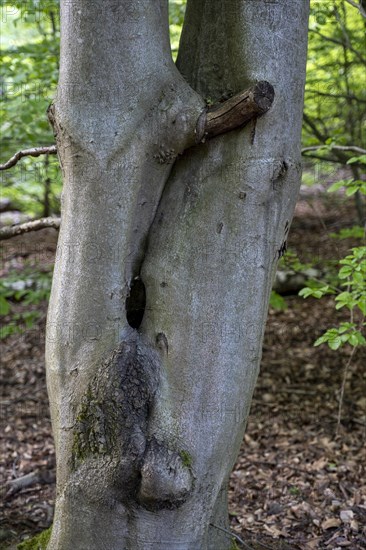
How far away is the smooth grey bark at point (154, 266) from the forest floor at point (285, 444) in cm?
100

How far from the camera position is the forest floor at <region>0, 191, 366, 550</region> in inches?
138

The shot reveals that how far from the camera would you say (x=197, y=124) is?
2184 mm

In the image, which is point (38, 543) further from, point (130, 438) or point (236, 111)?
point (236, 111)

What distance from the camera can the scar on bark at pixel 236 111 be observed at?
6.90ft

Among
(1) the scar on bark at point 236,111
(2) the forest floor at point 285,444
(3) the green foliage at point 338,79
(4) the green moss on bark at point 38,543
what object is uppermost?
(3) the green foliage at point 338,79

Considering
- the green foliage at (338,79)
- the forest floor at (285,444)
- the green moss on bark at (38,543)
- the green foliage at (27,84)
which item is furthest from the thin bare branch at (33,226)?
the green foliage at (338,79)

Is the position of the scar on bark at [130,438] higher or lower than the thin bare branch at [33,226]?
lower

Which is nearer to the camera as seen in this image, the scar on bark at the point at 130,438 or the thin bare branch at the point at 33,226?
the scar on bark at the point at 130,438

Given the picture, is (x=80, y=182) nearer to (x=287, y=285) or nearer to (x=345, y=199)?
(x=287, y=285)

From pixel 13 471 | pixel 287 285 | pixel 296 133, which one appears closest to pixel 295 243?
pixel 287 285

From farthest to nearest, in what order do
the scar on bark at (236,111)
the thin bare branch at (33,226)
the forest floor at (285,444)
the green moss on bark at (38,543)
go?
1. the forest floor at (285,444)
2. the thin bare branch at (33,226)
3. the green moss on bark at (38,543)
4. the scar on bark at (236,111)

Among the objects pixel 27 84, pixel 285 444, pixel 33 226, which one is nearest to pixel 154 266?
pixel 33 226

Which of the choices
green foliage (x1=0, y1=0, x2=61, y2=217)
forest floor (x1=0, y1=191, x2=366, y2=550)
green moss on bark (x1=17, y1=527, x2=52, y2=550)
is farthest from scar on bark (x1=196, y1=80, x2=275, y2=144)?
green foliage (x1=0, y1=0, x2=61, y2=217)

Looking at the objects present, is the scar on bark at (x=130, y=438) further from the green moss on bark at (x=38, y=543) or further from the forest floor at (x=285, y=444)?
the forest floor at (x=285, y=444)
